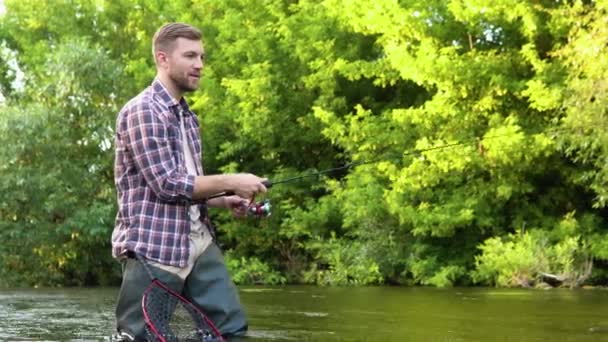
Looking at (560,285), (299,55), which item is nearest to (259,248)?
(299,55)

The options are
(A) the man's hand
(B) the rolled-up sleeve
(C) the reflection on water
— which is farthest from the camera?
(C) the reflection on water

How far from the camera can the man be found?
522 cm

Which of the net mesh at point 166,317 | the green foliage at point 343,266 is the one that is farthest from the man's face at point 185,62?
the green foliage at point 343,266

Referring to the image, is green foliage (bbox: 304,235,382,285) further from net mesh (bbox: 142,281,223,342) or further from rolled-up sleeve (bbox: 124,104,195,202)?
rolled-up sleeve (bbox: 124,104,195,202)

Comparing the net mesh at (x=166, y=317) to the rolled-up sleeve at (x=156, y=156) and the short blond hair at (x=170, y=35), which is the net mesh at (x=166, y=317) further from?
the short blond hair at (x=170, y=35)

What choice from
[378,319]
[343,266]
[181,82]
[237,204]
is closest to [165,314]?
[237,204]

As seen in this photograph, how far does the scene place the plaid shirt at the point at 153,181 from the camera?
5.23 metres

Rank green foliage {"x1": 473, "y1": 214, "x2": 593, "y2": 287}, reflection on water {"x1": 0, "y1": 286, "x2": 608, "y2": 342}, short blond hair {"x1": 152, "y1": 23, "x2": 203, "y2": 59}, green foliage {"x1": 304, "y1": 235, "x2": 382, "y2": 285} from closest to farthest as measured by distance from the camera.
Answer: short blond hair {"x1": 152, "y1": 23, "x2": 203, "y2": 59}, reflection on water {"x1": 0, "y1": 286, "x2": 608, "y2": 342}, green foliage {"x1": 473, "y1": 214, "x2": 593, "y2": 287}, green foliage {"x1": 304, "y1": 235, "x2": 382, "y2": 285}

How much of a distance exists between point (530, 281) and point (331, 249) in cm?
551

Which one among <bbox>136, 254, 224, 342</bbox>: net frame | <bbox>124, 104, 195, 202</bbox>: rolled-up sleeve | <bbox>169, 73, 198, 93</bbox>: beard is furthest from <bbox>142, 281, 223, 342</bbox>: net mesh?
<bbox>169, 73, 198, 93</bbox>: beard

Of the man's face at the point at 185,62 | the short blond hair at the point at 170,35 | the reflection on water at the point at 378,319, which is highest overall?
the short blond hair at the point at 170,35

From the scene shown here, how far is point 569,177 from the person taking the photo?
19.9m

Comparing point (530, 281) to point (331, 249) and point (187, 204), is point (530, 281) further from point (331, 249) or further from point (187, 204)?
point (187, 204)

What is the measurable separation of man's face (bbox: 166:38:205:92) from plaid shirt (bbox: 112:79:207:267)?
0.10m
